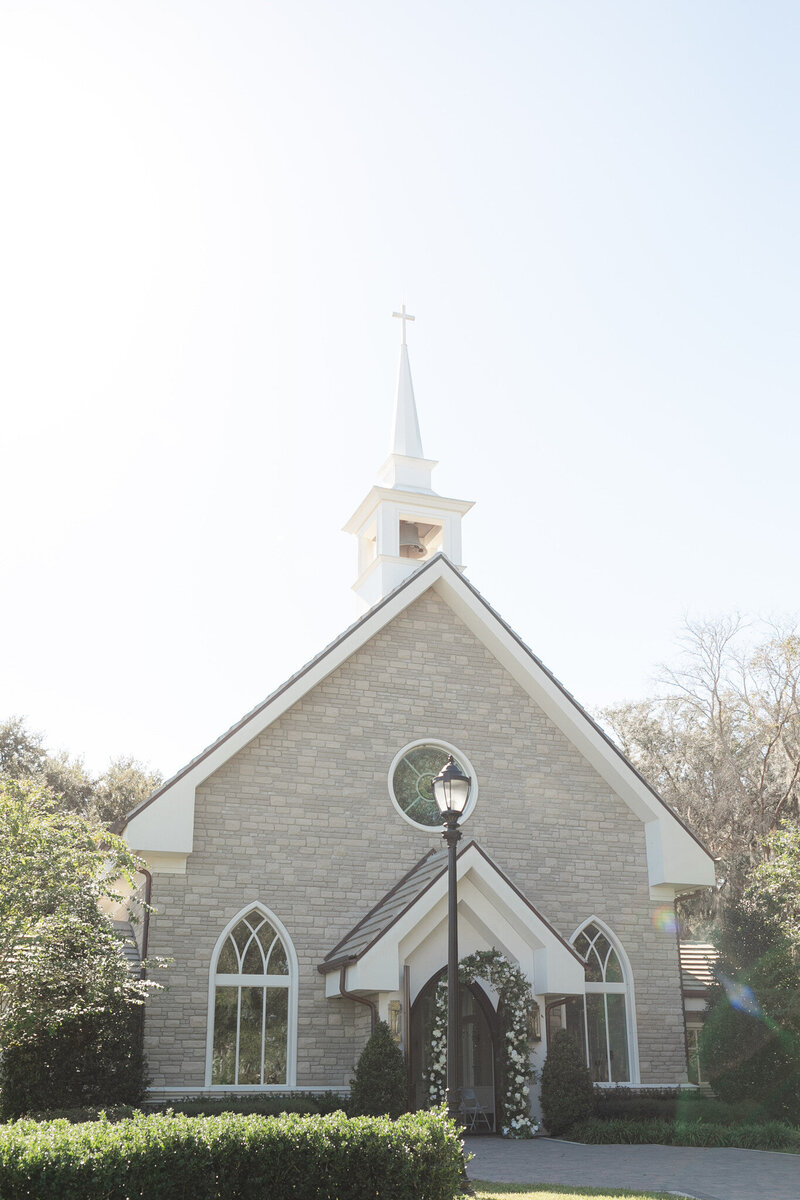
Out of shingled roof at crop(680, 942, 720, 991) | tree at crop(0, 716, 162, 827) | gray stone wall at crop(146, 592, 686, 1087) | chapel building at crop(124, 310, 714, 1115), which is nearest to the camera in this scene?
chapel building at crop(124, 310, 714, 1115)

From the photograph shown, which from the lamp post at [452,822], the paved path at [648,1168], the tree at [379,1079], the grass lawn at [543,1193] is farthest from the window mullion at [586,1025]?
the grass lawn at [543,1193]

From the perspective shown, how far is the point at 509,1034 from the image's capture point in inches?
662

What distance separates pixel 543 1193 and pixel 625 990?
9.19 meters

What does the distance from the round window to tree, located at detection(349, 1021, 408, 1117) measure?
13.8ft

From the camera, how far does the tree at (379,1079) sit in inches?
606

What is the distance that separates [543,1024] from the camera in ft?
56.2

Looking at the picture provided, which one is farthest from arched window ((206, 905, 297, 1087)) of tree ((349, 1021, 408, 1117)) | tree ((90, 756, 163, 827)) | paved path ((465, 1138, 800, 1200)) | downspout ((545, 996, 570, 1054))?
tree ((90, 756, 163, 827))

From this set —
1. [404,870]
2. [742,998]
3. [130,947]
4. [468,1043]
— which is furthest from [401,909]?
[742,998]

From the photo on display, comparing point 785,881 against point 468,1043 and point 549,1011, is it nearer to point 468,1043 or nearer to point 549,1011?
point 549,1011

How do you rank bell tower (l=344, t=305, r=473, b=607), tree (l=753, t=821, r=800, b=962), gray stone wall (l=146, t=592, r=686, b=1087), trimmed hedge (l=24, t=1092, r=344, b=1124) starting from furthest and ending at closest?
1. bell tower (l=344, t=305, r=473, b=607)
2. tree (l=753, t=821, r=800, b=962)
3. gray stone wall (l=146, t=592, r=686, b=1087)
4. trimmed hedge (l=24, t=1092, r=344, b=1124)

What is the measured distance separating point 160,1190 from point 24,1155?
1131 mm

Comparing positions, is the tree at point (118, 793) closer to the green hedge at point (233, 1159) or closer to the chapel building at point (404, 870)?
the chapel building at point (404, 870)

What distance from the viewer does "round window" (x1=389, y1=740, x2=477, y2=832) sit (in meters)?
19.4

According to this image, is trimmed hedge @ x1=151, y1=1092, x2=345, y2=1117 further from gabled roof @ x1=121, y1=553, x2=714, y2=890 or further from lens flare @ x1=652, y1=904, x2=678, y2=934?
lens flare @ x1=652, y1=904, x2=678, y2=934
